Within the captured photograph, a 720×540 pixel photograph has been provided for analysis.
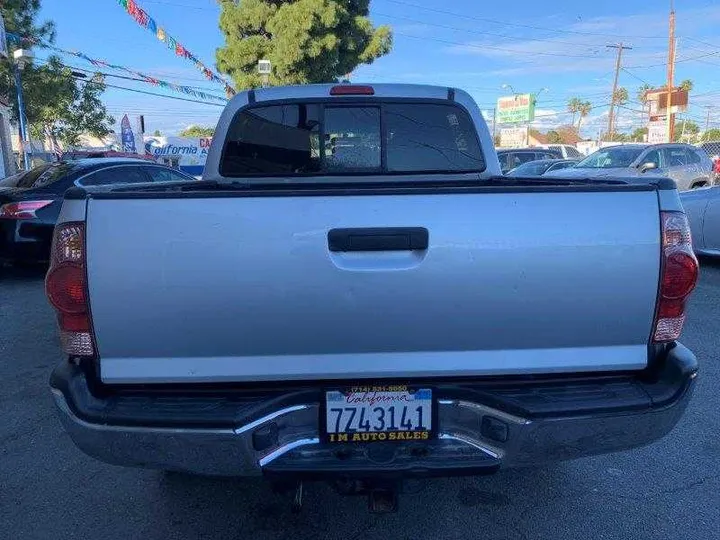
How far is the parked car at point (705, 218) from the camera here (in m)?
7.88

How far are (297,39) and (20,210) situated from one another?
53.8ft

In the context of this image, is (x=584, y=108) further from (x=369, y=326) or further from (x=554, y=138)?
(x=369, y=326)

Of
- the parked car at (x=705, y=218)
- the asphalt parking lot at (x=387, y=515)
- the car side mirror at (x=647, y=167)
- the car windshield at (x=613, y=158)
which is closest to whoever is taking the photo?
the asphalt parking lot at (x=387, y=515)

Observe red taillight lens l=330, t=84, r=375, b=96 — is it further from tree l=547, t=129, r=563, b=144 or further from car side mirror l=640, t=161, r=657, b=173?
tree l=547, t=129, r=563, b=144

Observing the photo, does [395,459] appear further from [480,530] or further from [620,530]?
[620,530]

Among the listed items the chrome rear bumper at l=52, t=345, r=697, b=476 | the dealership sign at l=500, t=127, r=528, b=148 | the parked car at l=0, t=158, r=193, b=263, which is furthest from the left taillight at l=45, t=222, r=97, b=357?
the dealership sign at l=500, t=127, r=528, b=148

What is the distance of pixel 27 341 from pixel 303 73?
19.1m

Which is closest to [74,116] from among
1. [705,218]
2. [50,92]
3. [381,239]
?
[50,92]

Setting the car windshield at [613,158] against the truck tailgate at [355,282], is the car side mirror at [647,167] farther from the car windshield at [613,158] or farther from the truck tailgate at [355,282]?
the truck tailgate at [355,282]

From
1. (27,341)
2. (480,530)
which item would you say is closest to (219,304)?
(480,530)

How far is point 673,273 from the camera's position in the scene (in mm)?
2148

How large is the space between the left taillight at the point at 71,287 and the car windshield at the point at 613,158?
44.4 feet

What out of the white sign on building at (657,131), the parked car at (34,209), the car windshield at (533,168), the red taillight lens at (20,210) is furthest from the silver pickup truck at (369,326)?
the white sign on building at (657,131)

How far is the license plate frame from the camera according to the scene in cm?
215
